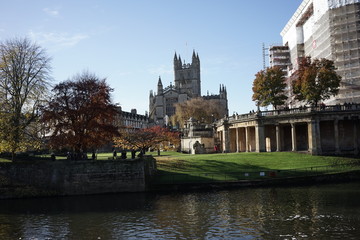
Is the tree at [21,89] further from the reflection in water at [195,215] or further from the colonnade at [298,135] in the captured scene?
the colonnade at [298,135]

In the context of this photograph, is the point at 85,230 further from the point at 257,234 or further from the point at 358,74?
the point at 358,74

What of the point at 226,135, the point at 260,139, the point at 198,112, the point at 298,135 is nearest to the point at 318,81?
the point at 298,135

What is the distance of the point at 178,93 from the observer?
6348 inches

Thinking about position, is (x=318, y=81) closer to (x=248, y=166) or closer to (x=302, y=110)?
(x=302, y=110)

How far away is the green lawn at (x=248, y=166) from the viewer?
128ft

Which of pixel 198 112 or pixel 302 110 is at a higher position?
pixel 198 112

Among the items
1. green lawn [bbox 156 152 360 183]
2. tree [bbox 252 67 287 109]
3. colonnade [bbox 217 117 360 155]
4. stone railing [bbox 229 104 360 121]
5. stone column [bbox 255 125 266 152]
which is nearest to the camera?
green lawn [bbox 156 152 360 183]

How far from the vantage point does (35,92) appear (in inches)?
1737

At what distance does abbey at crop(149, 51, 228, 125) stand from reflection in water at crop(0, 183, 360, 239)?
105 meters

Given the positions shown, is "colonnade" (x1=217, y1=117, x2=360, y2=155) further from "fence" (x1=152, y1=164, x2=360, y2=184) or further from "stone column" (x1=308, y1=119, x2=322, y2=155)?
"fence" (x1=152, y1=164, x2=360, y2=184)

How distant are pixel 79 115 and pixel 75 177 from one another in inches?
269

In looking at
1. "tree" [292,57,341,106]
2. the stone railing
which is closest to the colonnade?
the stone railing

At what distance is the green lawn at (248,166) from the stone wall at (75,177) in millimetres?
3493

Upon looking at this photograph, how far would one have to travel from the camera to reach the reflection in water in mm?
20375
